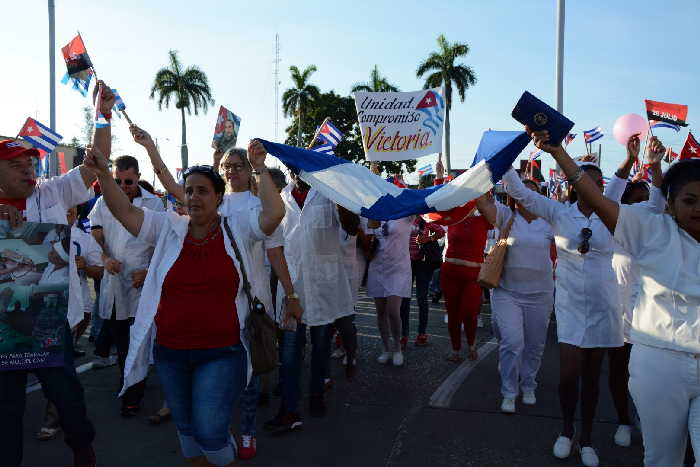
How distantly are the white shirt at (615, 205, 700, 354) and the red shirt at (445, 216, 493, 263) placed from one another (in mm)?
3975

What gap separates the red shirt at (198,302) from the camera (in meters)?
3.25

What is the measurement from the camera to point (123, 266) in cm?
536

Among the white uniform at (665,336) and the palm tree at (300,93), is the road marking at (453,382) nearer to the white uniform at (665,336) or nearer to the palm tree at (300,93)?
the white uniform at (665,336)

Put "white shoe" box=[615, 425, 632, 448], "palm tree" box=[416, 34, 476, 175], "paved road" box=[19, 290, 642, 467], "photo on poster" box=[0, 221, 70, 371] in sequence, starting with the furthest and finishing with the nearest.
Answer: "palm tree" box=[416, 34, 476, 175] < "white shoe" box=[615, 425, 632, 448] < "paved road" box=[19, 290, 642, 467] < "photo on poster" box=[0, 221, 70, 371]

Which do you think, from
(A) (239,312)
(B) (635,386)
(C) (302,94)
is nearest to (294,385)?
(A) (239,312)

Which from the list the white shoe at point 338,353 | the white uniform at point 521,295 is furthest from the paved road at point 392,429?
the white shoe at point 338,353

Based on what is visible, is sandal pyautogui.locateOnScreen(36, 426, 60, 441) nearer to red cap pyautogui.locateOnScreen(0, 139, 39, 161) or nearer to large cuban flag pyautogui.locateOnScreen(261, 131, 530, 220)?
red cap pyautogui.locateOnScreen(0, 139, 39, 161)

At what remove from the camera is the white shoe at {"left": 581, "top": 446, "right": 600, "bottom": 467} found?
426 centimetres

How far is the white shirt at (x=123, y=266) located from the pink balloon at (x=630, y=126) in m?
4.27

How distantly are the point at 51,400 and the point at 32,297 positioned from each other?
26.4 inches

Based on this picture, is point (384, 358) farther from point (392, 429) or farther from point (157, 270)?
point (157, 270)

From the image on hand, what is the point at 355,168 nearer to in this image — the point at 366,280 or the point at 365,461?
the point at 365,461

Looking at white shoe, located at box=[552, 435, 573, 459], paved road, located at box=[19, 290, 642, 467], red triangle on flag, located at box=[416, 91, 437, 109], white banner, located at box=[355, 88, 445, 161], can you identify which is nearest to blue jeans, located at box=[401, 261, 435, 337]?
paved road, located at box=[19, 290, 642, 467]

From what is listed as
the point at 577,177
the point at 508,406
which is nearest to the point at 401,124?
the point at 508,406
